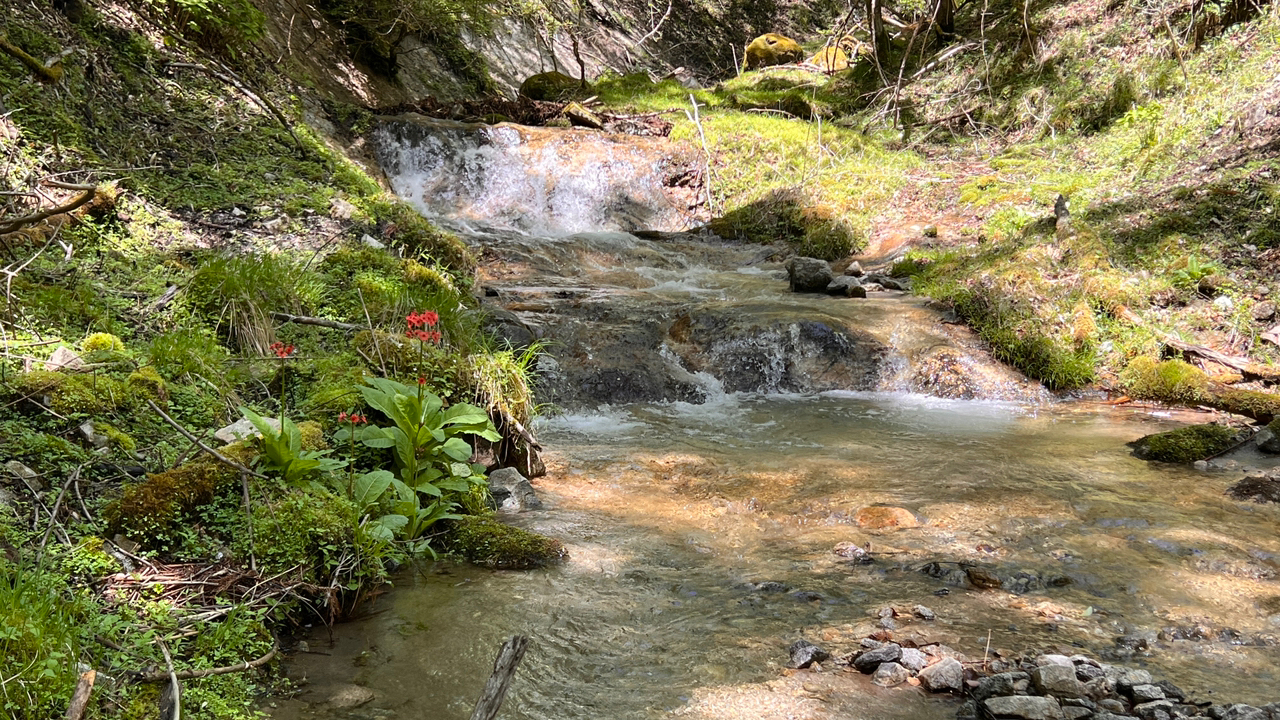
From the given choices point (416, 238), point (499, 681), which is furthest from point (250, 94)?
point (499, 681)

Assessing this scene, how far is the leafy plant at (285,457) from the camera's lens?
330 centimetres

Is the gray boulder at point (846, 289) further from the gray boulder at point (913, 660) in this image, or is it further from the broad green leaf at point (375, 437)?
the gray boulder at point (913, 660)

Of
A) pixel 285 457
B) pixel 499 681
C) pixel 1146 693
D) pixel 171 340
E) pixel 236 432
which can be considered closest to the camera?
pixel 499 681

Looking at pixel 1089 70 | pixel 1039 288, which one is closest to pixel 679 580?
pixel 1039 288

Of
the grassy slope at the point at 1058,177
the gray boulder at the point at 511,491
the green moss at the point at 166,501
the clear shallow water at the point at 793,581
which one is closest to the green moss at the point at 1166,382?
the grassy slope at the point at 1058,177

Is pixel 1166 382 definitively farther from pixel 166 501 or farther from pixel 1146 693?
pixel 166 501

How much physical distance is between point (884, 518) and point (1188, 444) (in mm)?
2941

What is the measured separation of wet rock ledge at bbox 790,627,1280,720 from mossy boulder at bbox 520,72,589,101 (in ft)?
55.3

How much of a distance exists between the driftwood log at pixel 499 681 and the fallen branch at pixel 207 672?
92 cm

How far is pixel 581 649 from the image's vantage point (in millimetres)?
2881

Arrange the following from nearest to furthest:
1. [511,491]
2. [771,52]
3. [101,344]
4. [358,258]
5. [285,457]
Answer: [285,457] → [101,344] → [511,491] → [358,258] → [771,52]

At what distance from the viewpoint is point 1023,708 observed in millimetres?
2336

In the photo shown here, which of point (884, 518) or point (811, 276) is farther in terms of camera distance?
point (811, 276)

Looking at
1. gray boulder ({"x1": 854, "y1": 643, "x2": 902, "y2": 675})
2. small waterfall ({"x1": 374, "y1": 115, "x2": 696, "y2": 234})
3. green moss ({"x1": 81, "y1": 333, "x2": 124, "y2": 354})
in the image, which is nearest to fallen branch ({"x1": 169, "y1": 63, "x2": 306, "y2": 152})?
small waterfall ({"x1": 374, "y1": 115, "x2": 696, "y2": 234})
